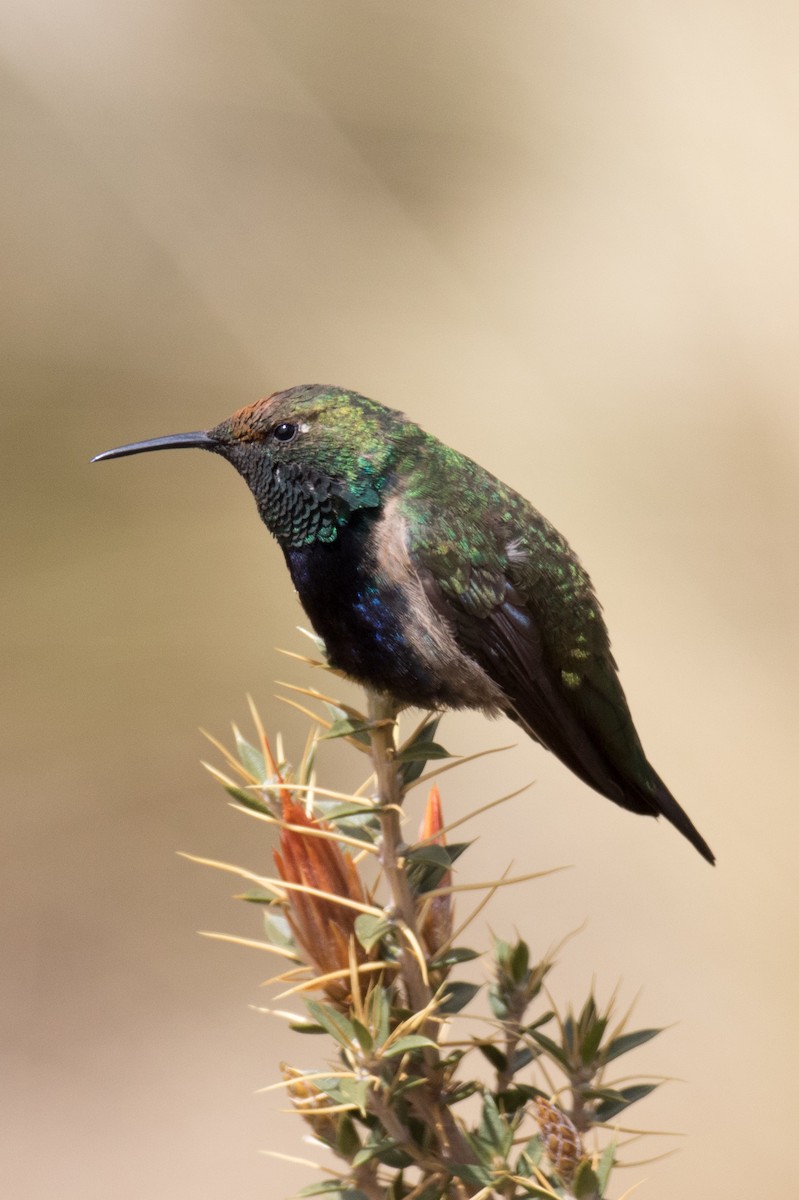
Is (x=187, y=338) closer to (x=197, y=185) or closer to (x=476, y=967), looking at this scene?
(x=197, y=185)

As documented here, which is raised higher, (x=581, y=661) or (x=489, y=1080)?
(x=581, y=661)

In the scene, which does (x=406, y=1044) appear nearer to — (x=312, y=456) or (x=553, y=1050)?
(x=553, y=1050)

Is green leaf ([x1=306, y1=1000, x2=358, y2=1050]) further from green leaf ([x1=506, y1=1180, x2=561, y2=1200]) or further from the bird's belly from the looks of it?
the bird's belly

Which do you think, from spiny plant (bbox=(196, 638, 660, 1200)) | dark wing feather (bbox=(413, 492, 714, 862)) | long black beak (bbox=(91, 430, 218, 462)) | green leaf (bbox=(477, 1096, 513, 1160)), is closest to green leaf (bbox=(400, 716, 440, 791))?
spiny plant (bbox=(196, 638, 660, 1200))

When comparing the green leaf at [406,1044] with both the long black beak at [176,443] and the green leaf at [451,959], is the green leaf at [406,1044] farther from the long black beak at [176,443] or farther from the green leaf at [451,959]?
the long black beak at [176,443]

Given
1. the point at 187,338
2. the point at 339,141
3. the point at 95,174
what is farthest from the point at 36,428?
the point at 339,141

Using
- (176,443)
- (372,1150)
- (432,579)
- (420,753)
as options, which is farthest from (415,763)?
(176,443)

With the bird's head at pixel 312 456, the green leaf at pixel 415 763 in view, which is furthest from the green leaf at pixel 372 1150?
the bird's head at pixel 312 456
